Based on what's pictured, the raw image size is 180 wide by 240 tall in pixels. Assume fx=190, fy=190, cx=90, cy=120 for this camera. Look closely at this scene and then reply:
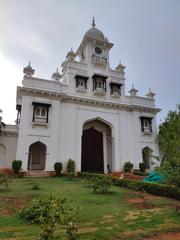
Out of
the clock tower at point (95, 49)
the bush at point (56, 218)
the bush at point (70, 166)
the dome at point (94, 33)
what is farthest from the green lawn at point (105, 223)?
the dome at point (94, 33)

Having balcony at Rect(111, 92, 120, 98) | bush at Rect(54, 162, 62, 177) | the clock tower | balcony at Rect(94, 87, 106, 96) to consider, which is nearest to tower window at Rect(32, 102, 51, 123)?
bush at Rect(54, 162, 62, 177)

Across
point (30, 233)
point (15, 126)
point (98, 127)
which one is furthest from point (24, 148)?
point (30, 233)

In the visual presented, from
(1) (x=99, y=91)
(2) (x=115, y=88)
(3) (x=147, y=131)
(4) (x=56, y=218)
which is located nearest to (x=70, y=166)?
→ (1) (x=99, y=91)

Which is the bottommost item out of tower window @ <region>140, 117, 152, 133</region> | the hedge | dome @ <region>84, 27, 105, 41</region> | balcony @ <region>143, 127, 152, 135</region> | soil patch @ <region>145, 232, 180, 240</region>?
soil patch @ <region>145, 232, 180, 240</region>

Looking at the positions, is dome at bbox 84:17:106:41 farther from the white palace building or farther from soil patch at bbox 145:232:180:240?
soil patch at bbox 145:232:180:240

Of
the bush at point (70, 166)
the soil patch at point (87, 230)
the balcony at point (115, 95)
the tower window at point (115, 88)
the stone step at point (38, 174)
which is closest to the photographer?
the soil patch at point (87, 230)

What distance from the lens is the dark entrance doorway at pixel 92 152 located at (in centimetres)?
2261

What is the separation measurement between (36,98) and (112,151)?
1086cm

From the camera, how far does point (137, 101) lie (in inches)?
993

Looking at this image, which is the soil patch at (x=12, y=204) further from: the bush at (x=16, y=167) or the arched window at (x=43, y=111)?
the arched window at (x=43, y=111)

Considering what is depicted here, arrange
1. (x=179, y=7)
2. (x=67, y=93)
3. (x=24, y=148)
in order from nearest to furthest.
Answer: (x=179, y=7) < (x=24, y=148) < (x=67, y=93)

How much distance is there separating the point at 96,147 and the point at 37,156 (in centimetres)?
710

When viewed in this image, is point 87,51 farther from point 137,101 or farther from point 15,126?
point 15,126

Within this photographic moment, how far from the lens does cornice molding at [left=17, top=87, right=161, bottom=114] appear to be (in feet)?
64.8
